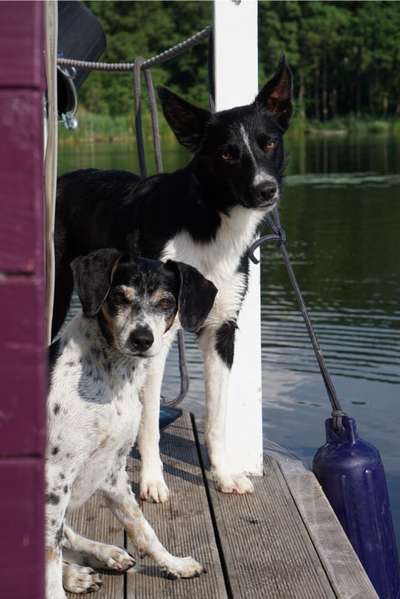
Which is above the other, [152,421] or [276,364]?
[152,421]

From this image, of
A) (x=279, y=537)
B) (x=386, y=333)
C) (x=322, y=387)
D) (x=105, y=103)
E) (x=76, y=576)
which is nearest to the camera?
(x=76, y=576)

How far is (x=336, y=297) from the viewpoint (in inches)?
479

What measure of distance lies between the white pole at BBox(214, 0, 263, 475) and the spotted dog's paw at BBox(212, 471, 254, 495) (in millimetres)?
230

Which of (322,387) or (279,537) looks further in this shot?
(322,387)

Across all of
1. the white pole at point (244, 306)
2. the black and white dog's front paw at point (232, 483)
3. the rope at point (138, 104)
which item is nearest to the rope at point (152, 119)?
the rope at point (138, 104)

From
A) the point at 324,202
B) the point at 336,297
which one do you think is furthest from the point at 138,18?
the point at 336,297

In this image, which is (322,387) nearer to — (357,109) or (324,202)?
(324,202)

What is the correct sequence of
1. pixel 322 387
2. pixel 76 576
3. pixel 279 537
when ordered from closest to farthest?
pixel 76 576
pixel 279 537
pixel 322 387

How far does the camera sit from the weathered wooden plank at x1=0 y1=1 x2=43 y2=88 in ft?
4.51

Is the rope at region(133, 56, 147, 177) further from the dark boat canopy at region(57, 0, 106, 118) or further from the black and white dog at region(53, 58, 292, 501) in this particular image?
the black and white dog at region(53, 58, 292, 501)

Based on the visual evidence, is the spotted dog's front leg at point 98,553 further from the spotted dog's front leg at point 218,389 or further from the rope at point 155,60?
the rope at point 155,60

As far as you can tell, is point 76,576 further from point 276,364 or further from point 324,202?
point 324,202

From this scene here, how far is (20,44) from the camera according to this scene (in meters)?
1.38

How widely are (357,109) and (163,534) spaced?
265 feet
